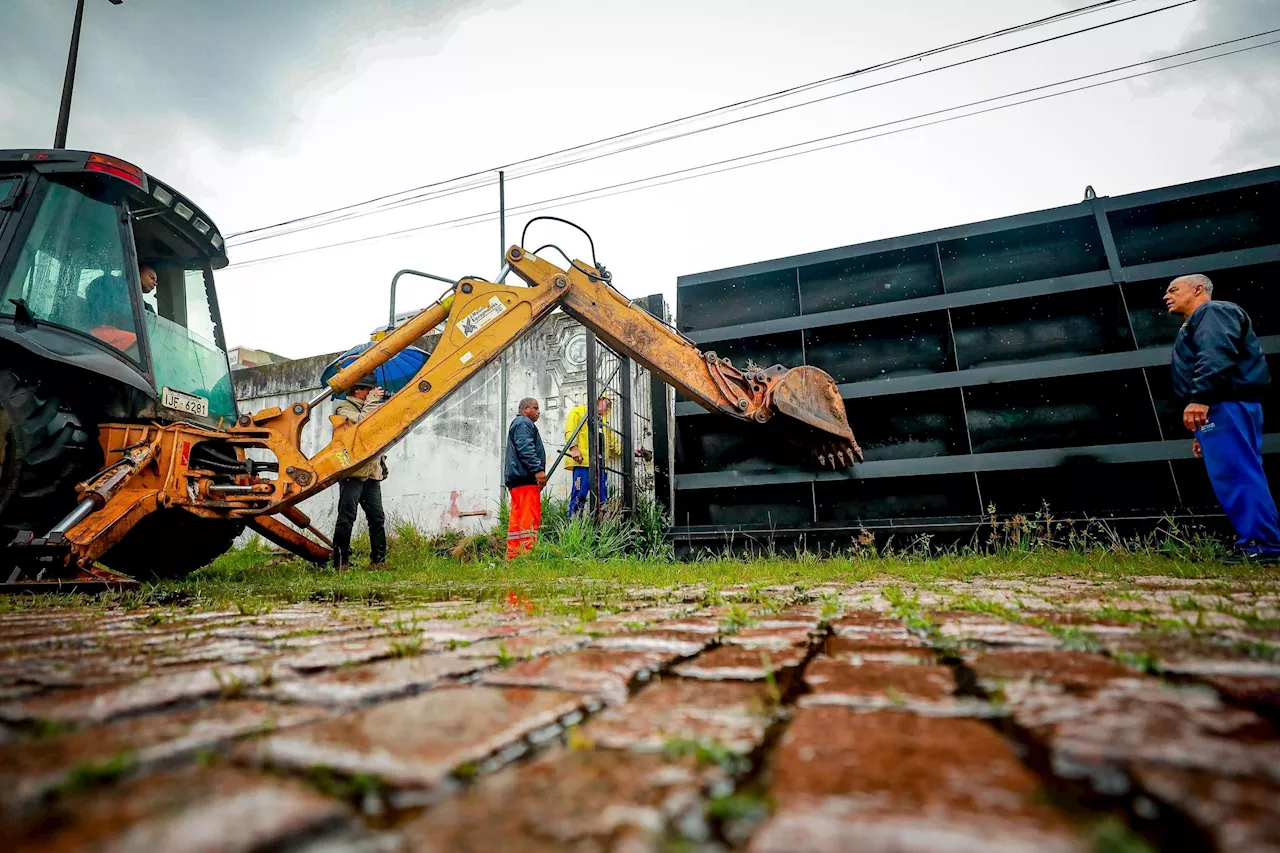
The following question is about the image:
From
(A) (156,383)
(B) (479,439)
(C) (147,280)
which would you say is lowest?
(A) (156,383)

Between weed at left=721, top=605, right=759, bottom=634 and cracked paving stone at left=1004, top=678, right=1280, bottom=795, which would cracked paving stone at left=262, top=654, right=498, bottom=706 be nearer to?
weed at left=721, top=605, right=759, bottom=634

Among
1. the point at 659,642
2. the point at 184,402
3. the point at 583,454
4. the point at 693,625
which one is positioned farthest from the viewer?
the point at 583,454

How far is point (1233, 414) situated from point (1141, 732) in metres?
4.17

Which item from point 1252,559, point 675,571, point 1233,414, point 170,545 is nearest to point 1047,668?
point 675,571

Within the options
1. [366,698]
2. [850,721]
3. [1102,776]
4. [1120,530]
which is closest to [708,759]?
[850,721]

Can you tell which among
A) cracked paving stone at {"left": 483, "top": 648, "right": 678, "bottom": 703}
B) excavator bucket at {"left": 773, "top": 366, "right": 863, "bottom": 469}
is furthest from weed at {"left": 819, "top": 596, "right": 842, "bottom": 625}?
excavator bucket at {"left": 773, "top": 366, "right": 863, "bottom": 469}

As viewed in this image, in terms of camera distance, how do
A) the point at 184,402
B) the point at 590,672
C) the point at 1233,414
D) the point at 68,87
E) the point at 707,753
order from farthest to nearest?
the point at 68,87
the point at 184,402
the point at 1233,414
the point at 590,672
the point at 707,753

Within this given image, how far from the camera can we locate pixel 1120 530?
4562 millimetres

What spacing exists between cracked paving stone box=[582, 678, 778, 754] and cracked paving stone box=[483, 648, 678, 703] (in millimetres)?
57

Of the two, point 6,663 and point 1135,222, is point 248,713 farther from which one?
point 1135,222

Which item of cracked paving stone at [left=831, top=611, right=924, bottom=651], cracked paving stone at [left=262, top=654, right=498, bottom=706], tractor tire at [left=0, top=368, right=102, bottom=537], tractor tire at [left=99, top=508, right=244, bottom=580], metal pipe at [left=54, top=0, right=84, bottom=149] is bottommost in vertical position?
cracked paving stone at [left=831, top=611, right=924, bottom=651]

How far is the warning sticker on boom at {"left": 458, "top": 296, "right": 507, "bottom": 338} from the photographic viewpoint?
15.2ft

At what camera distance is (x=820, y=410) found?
5.08 metres

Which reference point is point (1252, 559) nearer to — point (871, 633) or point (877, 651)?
point (871, 633)
